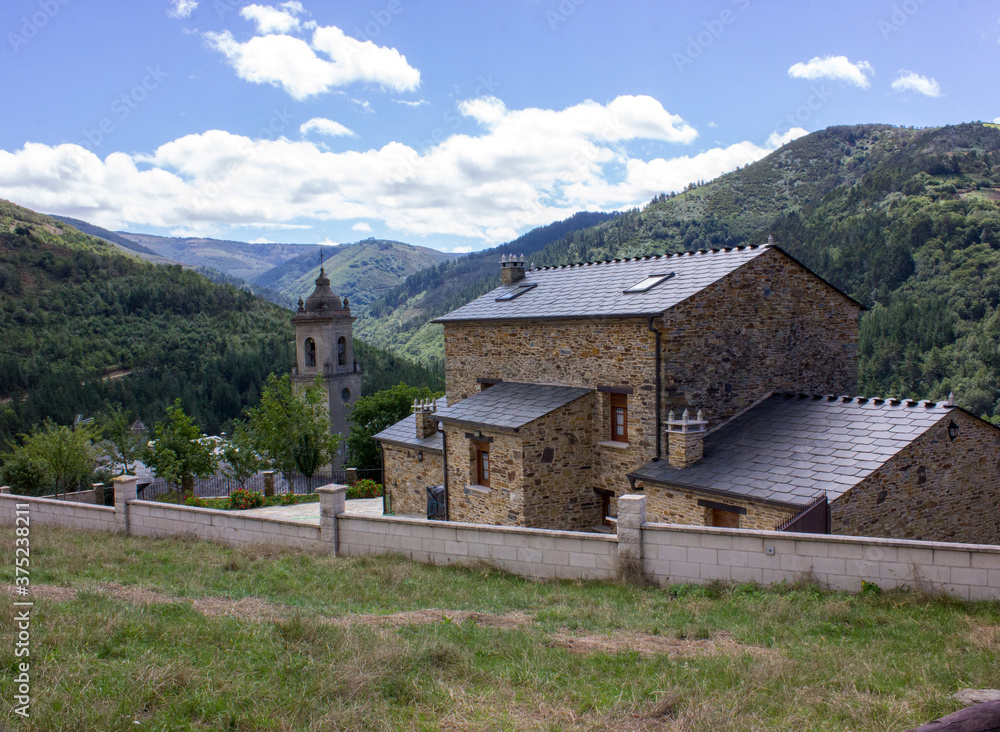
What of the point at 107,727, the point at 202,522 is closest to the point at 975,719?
the point at 107,727

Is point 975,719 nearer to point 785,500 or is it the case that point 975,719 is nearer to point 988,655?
point 988,655

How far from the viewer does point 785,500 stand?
40.2 ft

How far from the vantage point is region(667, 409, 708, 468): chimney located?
14688 mm

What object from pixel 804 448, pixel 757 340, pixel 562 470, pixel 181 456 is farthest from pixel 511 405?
pixel 181 456

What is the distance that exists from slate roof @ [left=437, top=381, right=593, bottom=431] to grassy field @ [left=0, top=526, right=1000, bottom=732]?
241 inches

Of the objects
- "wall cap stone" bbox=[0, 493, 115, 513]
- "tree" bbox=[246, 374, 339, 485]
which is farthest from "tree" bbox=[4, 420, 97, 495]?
"wall cap stone" bbox=[0, 493, 115, 513]

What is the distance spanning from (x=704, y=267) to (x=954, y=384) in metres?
52.5

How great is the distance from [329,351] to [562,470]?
90.4ft

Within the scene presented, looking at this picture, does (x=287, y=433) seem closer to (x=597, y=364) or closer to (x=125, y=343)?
(x=597, y=364)

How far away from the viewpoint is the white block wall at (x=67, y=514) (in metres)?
16.8

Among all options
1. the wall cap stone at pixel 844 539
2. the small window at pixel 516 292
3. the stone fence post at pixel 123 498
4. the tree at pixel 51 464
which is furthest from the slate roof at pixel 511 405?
the tree at pixel 51 464

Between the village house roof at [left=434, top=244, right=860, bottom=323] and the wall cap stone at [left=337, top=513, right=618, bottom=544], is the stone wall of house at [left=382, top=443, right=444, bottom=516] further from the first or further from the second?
the wall cap stone at [left=337, top=513, right=618, bottom=544]

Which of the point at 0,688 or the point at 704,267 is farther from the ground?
the point at 704,267

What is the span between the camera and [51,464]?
92.7ft
